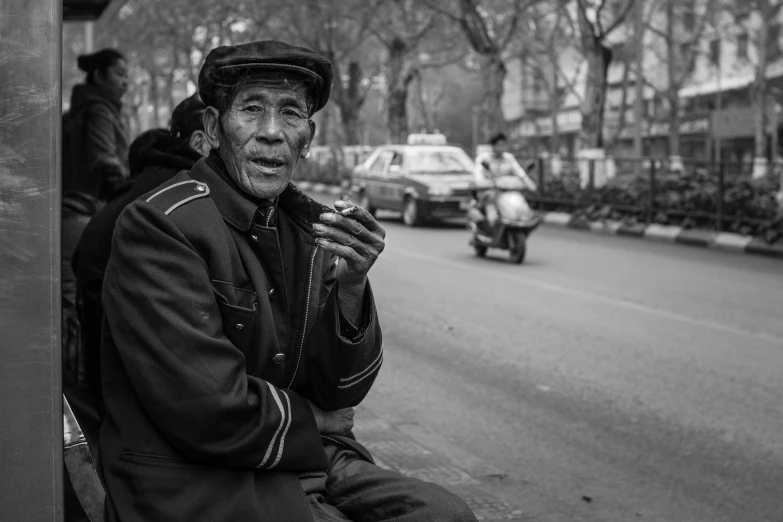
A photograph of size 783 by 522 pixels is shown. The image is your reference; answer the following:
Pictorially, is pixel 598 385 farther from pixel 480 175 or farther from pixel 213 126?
pixel 480 175

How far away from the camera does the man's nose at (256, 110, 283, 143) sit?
2.74m

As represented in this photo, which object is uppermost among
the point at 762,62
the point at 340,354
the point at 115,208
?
the point at 762,62

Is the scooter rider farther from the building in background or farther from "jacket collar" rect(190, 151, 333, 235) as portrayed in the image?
the building in background

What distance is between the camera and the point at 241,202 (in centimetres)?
271

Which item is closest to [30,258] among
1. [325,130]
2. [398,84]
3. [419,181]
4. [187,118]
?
[187,118]

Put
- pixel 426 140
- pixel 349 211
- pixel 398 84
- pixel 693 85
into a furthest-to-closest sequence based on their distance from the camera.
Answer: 1. pixel 693 85
2. pixel 398 84
3. pixel 426 140
4. pixel 349 211

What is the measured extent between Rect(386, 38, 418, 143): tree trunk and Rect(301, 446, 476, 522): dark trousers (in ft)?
116

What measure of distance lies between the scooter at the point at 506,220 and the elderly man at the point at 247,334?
1299 cm

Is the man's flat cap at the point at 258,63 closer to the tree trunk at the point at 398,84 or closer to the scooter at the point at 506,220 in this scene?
the scooter at the point at 506,220

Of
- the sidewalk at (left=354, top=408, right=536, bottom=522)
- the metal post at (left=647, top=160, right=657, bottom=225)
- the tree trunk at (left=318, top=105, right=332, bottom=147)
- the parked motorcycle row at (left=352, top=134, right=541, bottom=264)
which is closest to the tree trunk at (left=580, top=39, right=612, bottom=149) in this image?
the parked motorcycle row at (left=352, top=134, right=541, bottom=264)

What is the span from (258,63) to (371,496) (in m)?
0.98

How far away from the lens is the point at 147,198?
2.64 metres

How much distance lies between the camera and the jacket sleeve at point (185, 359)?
2424 mm

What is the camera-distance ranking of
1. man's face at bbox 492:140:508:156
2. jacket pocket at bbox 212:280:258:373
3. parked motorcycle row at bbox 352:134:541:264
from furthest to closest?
parked motorcycle row at bbox 352:134:541:264
man's face at bbox 492:140:508:156
jacket pocket at bbox 212:280:258:373
